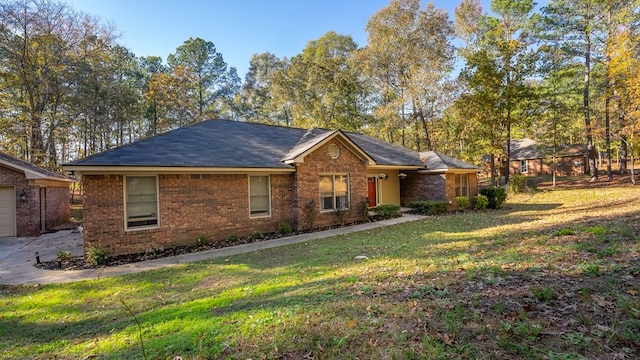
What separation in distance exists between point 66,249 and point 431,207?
51.3ft

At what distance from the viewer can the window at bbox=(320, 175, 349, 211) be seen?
13016 mm

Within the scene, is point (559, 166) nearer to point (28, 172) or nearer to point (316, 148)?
point (316, 148)

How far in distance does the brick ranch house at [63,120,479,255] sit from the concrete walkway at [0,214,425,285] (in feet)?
3.73

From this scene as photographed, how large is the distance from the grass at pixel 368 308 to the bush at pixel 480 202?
32.7 ft

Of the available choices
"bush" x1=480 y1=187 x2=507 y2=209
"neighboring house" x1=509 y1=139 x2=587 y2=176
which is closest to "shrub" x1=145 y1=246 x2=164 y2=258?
"bush" x1=480 y1=187 x2=507 y2=209

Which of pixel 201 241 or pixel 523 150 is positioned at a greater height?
pixel 523 150

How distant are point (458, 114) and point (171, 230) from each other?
2369 cm

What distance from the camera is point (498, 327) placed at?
10.3 ft

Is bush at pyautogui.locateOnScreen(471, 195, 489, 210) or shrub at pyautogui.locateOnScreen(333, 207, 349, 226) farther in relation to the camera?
bush at pyautogui.locateOnScreen(471, 195, 489, 210)

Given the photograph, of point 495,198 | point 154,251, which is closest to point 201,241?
point 154,251

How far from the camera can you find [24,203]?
1291 cm

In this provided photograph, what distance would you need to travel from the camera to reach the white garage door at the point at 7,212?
1278cm

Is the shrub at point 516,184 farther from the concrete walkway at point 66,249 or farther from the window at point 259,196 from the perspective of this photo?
the window at point 259,196

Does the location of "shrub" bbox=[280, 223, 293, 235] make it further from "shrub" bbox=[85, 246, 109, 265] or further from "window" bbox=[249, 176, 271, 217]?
"shrub" bbox=[85, 246, 109, 265]
